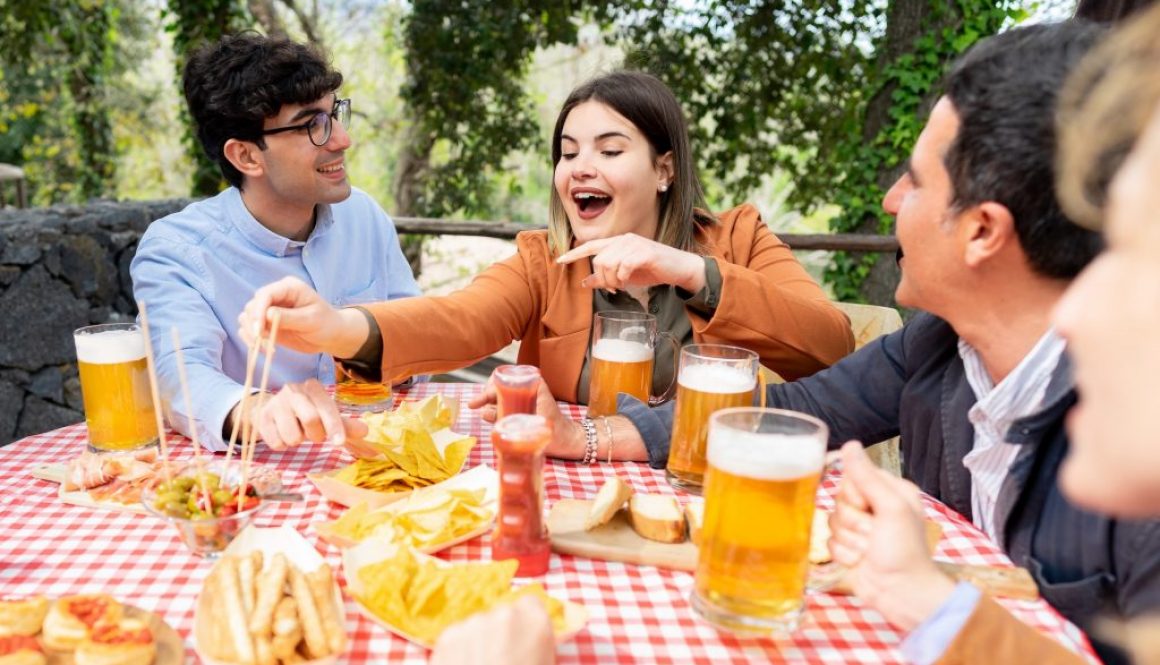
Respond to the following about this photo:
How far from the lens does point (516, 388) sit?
1.37 meters

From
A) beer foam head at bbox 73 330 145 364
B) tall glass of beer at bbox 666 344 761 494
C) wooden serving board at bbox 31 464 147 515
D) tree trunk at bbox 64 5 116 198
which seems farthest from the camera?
tree trunk at bbox 64 5 116 198

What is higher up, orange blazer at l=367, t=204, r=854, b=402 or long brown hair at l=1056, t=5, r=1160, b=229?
long brown hair at l=1056, t=5, r=1160, b=229

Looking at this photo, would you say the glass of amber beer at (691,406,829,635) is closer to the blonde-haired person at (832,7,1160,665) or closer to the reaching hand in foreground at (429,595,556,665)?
the reaching hand in foreground at (429,595,556,665)

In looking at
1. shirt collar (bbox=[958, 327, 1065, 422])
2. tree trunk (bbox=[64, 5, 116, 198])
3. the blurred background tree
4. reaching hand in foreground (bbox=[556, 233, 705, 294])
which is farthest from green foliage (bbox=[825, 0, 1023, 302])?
tree trunk (bbox=[64, 5, 116, 198])

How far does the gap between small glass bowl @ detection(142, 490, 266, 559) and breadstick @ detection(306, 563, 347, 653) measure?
8.3 inches

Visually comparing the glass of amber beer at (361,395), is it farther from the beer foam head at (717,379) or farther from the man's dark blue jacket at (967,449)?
the beer foam head at (717,379)

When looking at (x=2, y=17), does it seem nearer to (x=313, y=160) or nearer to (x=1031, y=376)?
(x=313, y=160)

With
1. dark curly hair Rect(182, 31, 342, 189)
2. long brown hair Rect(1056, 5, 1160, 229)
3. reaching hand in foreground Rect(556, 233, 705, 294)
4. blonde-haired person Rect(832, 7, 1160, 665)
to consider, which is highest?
dark curly hair Rect(182, 31, 342, 189)

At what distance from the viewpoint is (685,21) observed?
651cm

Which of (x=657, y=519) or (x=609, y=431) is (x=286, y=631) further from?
(x=609, y=431)

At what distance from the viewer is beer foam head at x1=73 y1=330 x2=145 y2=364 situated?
1666 millimetres

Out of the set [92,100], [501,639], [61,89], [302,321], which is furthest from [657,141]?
[61,89]

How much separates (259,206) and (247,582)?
1.88 metres

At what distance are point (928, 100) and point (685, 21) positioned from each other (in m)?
2.00
